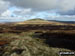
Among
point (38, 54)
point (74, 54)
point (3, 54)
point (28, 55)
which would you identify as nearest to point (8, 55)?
point (3, 54)

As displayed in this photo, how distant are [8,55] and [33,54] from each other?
788cm

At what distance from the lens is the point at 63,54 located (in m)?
46.6

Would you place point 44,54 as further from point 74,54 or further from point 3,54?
point 3,54

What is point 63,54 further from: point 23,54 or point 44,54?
point 23,54

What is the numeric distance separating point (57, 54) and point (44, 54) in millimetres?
4167

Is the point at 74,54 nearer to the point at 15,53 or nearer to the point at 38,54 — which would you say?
the point at 38,54

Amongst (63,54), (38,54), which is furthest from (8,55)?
(63,54)

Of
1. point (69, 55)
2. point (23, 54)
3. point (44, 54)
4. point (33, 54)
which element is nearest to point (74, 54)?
point (69, 55)

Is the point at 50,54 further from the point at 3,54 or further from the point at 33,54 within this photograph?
the point at 3,54

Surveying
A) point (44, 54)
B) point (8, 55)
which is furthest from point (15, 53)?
point (44, 54)

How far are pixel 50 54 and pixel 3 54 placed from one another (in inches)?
595

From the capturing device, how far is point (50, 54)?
154 ft

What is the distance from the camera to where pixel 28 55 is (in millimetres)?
45500

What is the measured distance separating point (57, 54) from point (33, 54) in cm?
770
